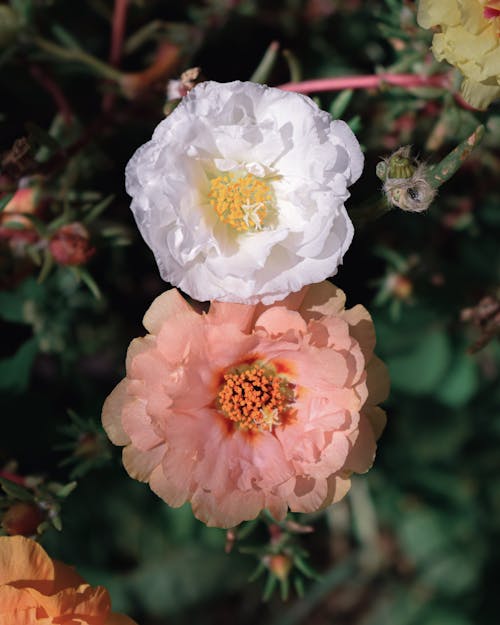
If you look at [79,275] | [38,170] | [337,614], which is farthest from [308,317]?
[337,614]

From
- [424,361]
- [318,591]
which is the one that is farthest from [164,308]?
[318,591]

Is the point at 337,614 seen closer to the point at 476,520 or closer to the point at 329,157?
the point at 476,520

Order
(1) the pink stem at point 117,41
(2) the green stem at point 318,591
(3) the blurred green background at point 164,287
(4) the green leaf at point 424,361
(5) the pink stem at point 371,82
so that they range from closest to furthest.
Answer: (5) the pink stem at point 371,82 < (3) the blurred green background at point 164,287 < (1) the pink stem at point 117,41 < (4) the green leaf at point 424,361 < (2) the green stem at point 318,591

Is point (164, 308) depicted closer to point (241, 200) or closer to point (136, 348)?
point (136, 348)

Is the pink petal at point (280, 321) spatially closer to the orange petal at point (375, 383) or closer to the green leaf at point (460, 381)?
the orange petal at point (375, 383)

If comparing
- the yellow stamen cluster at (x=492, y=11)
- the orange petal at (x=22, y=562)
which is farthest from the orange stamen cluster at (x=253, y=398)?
the yellow stamen cluster at (x=492, y=11)

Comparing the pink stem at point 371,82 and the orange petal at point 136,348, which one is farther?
the pink stem at point 371,82

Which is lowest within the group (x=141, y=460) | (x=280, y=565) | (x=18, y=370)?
(x=18, y=370)

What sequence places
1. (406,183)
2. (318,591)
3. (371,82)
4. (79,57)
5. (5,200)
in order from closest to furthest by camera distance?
(406,183)
(5,200)
(371,82)
(79,57)
(318,591)
